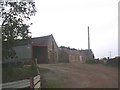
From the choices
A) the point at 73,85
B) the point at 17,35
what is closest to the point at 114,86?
the point at 73,85

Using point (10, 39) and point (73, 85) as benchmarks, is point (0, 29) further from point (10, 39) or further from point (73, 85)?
point (73, 85)

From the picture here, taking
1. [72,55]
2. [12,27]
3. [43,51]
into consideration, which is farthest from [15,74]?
[72,55]

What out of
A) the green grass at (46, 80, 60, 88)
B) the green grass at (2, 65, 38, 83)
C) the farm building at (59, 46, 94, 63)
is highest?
the green grass at (2, 65, 38, 83)

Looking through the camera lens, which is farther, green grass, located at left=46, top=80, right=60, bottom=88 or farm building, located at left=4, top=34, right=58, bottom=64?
farm building, located at left=4, top=34, right=58, bottom=64

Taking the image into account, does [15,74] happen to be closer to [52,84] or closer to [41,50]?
[52,84]

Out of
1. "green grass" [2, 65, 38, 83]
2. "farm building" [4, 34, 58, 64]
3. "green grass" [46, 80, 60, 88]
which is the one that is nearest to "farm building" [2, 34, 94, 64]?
"farm building" [4, 34, 58, 64]

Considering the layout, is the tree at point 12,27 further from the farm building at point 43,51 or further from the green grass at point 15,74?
the farm building at point 43,51

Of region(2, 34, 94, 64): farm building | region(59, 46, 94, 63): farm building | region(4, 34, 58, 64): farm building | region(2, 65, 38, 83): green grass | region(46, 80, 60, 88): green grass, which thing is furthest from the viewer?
region(59, 46, 94, 63): farm building

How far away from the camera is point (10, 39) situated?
22000mm

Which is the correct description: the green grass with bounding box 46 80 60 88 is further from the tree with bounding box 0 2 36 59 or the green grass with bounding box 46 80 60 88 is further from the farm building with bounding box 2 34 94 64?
the farm building with bounding box 2 34 94 64

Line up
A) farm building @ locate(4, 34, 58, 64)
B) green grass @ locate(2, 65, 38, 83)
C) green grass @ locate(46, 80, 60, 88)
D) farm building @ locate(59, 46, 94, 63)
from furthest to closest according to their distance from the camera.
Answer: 1. farm building @ locate(59, 46, 94, 63)
2. farm building @ locate(4, 34, 58, 64)
3. green grass @ locate(2, 65, 38, 83)
4. green grass @ locate(46, 80, 60, 88)

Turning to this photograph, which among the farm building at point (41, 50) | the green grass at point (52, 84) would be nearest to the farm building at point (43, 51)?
the farm building at point (41, 50)

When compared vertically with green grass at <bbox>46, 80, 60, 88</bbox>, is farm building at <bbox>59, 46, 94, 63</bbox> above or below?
below

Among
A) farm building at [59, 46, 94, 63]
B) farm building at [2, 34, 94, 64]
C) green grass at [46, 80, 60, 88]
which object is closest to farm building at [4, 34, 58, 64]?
farm building at [2, 34, 94, 64]
